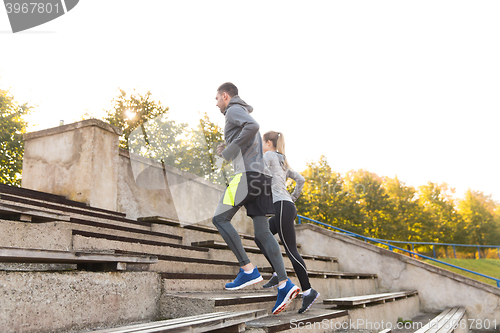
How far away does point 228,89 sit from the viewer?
3480 millimetres

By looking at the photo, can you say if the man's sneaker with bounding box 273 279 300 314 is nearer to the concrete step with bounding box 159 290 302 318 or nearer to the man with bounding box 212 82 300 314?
the man with bounding box 212 82 300 314

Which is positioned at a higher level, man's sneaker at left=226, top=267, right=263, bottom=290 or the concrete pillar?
the concrete pillar

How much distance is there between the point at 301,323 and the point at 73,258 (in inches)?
69.9

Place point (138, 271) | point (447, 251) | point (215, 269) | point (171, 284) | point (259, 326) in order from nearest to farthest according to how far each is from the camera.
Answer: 1. point (259, 326)
2. point (138, 271)
3. point (171, 284)
4. point (215, 269)
5. point (447, 251)

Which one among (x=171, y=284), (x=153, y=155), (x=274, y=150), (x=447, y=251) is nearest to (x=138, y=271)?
(x=171, y=284)

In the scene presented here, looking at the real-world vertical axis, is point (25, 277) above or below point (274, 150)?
below

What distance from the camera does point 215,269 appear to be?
393 centimetres

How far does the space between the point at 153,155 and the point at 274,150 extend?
13.7 ft

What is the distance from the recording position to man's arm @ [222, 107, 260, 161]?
3.15m

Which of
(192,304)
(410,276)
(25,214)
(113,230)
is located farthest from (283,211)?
(410,276)

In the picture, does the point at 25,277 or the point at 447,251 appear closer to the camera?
the point at 25,277

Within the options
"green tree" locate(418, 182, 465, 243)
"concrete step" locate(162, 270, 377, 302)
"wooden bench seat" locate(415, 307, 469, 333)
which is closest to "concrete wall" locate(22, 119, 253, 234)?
"concrete step" locate(162, 270, 377, 302)

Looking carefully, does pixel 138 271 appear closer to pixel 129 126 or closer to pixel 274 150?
pixel 274 150

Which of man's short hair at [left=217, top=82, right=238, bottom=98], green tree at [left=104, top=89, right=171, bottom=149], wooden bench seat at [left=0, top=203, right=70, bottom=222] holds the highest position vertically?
green tree at [left=104, top=89, right=171, bottom=149]
